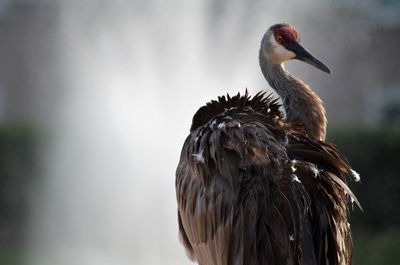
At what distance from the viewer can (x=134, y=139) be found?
10516 millimetres

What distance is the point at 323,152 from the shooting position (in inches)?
196

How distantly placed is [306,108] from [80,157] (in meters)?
4.99

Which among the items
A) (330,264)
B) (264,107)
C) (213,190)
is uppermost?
(264,107)

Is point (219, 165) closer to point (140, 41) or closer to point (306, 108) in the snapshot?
point (306, 108)

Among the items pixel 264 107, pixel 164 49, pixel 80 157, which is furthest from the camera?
pixel 164 49

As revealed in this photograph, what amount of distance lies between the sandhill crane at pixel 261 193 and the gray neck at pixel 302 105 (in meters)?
0.29

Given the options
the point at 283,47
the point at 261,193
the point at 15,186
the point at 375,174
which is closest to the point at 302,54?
the point at 283,47

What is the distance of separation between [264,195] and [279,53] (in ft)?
5.60

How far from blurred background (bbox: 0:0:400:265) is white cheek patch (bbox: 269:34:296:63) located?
116 inches

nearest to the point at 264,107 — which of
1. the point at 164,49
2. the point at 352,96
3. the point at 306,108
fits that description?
the point at 306,108

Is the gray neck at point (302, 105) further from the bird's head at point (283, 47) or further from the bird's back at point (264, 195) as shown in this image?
the bird's back at point (264, 195)

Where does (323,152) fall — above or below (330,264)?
above

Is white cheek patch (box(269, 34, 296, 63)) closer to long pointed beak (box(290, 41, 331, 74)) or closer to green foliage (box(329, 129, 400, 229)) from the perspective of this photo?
Result: long pointed beak (box(290, 41, 331, 74))

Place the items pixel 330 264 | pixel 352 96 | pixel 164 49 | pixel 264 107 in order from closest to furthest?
1. pixel 330 264
2. pixel 264 107
3. pixel 164 49
4. pixel 352 96
